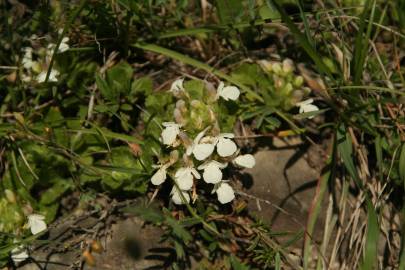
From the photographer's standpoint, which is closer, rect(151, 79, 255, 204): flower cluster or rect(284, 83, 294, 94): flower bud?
rect(151, 79, 255, 204): flower cluster

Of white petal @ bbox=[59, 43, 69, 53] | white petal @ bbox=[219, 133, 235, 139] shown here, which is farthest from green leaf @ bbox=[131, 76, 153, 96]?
white petal @ bbox=[219, 133, 235, 139]

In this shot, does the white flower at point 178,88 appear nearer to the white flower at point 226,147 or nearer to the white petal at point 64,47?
the white flower at point 226,147

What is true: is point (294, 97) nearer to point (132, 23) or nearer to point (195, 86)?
point (195, 86)

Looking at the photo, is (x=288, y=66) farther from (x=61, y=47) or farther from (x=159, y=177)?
(x=61, y=47)

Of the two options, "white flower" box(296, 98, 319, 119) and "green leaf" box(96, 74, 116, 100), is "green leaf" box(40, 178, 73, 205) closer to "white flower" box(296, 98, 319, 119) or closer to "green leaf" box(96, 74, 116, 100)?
"green leaf" box(96, 74, 116, 100)

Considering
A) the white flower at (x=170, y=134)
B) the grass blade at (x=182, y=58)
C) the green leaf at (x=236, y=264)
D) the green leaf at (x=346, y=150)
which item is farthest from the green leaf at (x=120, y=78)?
the green leaf at (x=346, y=150)

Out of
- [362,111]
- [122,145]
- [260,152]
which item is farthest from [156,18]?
[362,111]
